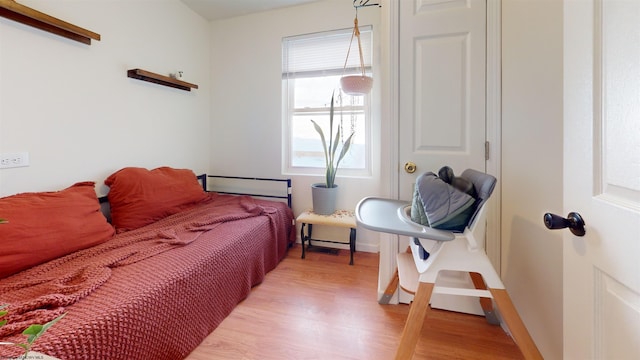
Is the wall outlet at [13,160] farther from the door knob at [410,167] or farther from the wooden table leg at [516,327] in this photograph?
the wooden table leg at [516,327]

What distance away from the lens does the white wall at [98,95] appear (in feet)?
5.22

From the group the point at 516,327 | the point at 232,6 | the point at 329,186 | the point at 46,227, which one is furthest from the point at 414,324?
the point at 232,6

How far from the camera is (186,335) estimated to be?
1.36 metres

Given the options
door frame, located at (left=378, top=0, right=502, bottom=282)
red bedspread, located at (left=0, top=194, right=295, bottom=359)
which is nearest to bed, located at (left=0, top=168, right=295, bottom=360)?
red bedspread, located at (left=0, top=194, right=295, bottom=359)

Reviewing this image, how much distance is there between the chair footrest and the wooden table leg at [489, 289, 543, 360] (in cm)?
34

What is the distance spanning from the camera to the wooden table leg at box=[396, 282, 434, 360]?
109 cm

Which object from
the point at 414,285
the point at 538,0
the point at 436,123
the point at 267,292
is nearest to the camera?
the point at 538,0

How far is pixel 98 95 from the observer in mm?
2014

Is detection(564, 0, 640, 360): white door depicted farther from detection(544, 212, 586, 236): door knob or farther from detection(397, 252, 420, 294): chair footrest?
detection(397, 252, 420, 294): chair footrest

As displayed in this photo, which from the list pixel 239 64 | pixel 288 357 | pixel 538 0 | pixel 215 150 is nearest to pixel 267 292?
pixel 288 357

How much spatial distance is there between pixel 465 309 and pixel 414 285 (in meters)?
0.66

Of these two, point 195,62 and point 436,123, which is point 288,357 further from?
point 195,62

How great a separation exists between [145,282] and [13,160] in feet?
3.96

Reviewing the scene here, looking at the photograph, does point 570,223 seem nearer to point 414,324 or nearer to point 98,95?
point 414,324
